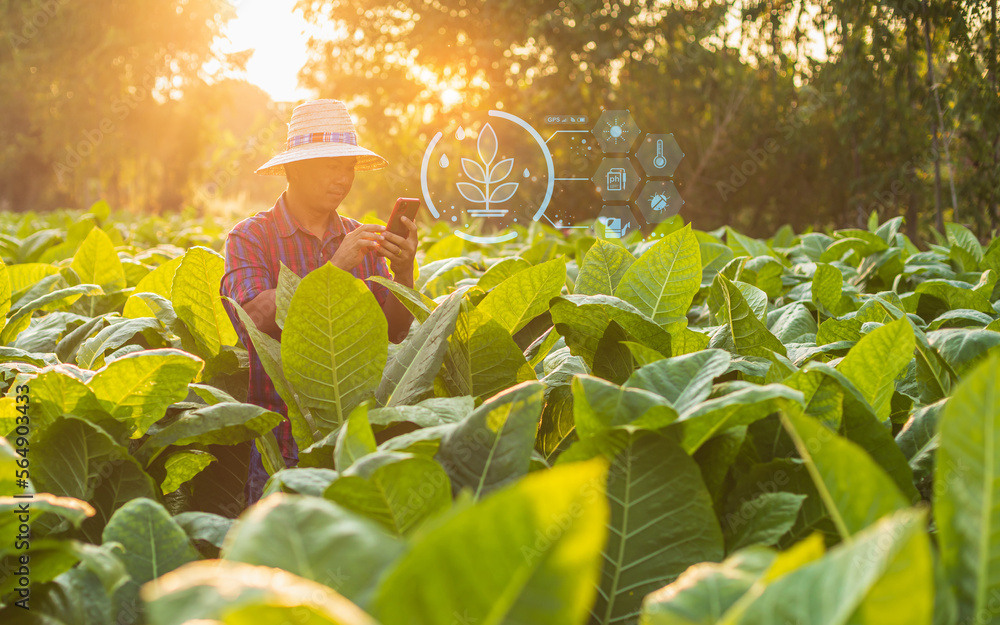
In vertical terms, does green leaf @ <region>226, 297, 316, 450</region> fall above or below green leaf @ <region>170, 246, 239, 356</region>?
below

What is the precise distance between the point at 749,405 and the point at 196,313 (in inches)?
49.7

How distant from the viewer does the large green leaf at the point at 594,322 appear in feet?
3.98

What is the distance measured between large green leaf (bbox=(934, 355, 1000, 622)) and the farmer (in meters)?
1.73

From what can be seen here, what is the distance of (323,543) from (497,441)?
309mm

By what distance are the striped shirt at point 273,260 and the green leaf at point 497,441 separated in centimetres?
130

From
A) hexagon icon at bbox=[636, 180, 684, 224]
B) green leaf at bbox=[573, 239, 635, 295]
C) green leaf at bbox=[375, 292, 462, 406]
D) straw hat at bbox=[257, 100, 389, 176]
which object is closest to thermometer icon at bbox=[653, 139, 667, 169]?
hexagon icon at bbox=[636, 180, 684, 224]

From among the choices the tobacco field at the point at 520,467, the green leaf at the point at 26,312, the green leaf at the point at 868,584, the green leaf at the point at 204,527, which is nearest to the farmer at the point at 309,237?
the green leaf at the point at 26,312

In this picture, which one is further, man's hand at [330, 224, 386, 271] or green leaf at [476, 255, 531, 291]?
man's hand at [330, 224, 386, 271]

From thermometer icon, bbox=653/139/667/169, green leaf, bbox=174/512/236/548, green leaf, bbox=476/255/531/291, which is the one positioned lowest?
green leaf, bbox=174/512/236/548

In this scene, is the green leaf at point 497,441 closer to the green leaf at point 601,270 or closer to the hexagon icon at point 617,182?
the green leaf at point 601,270

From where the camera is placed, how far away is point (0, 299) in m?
1.69

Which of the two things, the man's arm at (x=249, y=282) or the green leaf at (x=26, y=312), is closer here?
the green leaf at (x=26, y=312)

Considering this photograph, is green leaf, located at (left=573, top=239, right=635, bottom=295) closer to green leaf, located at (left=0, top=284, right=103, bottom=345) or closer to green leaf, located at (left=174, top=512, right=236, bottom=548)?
green leaf, located at (left=174, top=512, right=236, bottom=548)

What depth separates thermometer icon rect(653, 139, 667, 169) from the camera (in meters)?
11.4
